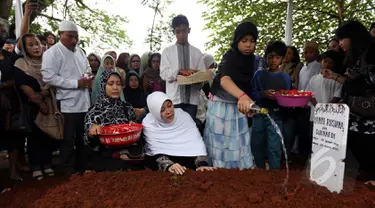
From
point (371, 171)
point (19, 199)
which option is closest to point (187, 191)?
point (19, 199)

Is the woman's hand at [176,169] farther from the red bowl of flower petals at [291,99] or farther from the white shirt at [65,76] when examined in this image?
the white shirt at [65,76]

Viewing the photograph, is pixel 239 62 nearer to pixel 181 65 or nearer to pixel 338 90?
pixel 181 65

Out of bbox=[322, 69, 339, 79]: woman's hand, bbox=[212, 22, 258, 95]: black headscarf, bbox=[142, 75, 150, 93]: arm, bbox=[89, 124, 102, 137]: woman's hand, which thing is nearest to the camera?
bbox=[212, 22, 258, 95]: black headscarf

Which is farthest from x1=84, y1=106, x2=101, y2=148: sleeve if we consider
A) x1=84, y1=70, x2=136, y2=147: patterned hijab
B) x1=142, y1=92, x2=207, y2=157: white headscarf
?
x1=142, y1=92, x2=207, y2=157: white headscarf

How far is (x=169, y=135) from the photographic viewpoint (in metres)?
3.39

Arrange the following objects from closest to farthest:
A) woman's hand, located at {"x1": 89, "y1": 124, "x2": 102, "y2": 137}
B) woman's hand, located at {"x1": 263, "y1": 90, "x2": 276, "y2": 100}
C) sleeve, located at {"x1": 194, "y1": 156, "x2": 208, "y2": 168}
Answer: sleeve, located at {"x1": 194, "y1": 156, "x2": 208, "y2": 168} < woman's hand, located at {"x1": 89, "y1": 124, "x2": 102, "y2": 137} < woman's hand, located at {"x1": 263, "y1": 90, "x2": 276, "y2": 100}

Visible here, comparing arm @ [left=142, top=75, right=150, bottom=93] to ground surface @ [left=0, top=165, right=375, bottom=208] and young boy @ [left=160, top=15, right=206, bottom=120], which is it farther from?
ground surface @ [left=0, top=165, right=375, bottom=208]

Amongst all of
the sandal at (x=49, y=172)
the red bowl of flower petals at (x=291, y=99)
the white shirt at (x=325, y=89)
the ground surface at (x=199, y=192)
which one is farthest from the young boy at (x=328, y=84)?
the sandal at (x=49, y=172)

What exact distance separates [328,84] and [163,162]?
9.73 feet

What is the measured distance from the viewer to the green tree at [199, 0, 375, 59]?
8.73 m

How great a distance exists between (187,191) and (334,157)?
0.95 m

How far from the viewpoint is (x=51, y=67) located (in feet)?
13.3

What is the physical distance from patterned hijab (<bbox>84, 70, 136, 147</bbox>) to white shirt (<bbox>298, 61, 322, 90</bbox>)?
2959mm

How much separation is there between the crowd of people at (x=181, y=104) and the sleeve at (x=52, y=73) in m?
0.01
